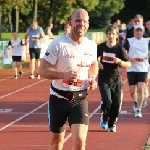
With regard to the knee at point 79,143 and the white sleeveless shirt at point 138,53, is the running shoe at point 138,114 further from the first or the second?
the knee at point 79,143

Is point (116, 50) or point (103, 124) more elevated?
point (116, 50)

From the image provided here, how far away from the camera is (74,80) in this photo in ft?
27.0

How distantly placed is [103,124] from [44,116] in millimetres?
2435

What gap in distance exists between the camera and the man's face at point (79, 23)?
8195 millimetres

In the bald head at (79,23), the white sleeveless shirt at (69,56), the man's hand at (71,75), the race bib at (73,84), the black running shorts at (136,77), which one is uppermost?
the bald head at (79,23)

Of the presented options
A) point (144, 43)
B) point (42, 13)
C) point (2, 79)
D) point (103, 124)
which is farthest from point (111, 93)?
point (42, 13)

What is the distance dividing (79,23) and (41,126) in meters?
6.19

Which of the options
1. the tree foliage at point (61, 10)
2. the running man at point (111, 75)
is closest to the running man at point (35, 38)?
the running man at point (111, 75)

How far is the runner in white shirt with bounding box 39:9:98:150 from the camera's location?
27.1ft

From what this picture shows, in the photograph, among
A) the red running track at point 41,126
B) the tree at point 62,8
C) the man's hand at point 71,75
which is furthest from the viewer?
the tree at point 62,8

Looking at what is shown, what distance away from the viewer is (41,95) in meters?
20.9

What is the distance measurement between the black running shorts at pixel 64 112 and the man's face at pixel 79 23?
840 mm

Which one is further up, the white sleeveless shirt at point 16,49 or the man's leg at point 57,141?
the man's leg at point 57,141

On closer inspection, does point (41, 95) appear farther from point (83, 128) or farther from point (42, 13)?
point (42, 13)
